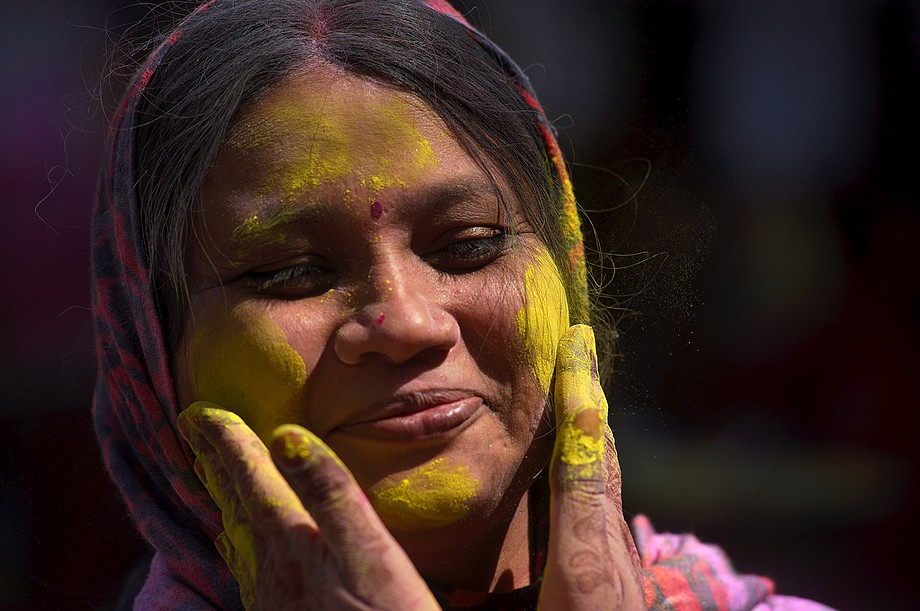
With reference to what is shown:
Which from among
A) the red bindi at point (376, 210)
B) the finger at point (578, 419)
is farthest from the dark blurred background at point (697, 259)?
the red bindi at point (376, 210)

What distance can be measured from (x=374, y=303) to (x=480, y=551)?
25.4 inches

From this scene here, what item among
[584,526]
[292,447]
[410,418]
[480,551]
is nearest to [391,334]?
[410,418]

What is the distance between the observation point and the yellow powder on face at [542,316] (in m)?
1.66

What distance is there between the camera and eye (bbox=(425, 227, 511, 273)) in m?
1.65

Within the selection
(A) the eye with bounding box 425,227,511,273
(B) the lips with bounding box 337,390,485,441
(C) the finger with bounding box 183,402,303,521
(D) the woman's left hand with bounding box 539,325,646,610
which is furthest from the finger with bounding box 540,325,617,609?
(C) the finger with bounding box 183,402,303,521

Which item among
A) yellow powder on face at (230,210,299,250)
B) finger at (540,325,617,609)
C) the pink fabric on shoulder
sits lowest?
the pink fabric on shoulder

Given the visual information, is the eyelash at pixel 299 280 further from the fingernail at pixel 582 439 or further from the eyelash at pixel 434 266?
the fingernail at pixel 582 439

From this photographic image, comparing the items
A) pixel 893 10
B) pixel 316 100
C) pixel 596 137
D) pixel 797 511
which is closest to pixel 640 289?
pixel 596 137

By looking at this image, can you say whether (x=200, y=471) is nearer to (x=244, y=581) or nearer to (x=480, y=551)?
(x=244, y=581)

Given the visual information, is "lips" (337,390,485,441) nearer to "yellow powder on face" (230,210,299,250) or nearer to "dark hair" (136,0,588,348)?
"yellow powder on face" (230,210,299,250)

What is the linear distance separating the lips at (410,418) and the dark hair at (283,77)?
53 cm

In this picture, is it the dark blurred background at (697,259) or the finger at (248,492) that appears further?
the dark blurred background at (697,259)

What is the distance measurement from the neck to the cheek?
336 mm

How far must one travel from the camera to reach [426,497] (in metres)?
1.47
